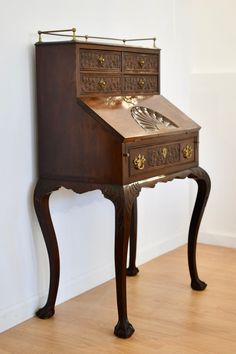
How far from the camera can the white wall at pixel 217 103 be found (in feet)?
14.3

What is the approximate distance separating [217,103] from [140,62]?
4.03ft

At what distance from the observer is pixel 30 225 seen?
10.1 feet

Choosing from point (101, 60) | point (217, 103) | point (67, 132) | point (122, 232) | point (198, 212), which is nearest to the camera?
point (122, 232)

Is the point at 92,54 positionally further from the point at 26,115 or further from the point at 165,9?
the point at 165,9

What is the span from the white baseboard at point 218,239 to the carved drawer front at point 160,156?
1.31m

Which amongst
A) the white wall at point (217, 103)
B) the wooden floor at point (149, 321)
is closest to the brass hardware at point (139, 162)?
the wooden floor at point (149, 321)

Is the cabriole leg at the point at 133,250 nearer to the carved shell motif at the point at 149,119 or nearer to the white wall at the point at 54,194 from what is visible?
the white wall at the point at 54,194

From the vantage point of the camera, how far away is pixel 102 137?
2785 mm

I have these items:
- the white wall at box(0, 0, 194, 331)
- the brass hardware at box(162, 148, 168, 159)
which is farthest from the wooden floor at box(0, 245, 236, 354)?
the brass hardware at box(162, 148, 168, 159)

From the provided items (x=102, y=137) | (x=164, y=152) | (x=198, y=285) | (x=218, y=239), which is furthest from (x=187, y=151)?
(x=218, y=239)

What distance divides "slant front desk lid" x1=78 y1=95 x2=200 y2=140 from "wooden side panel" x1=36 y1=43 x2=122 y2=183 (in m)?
0.05

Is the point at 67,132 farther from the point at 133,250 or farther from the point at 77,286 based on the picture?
the point at 133,250

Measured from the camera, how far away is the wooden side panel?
279 centimetres

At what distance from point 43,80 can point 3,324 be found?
1187 millimetres
